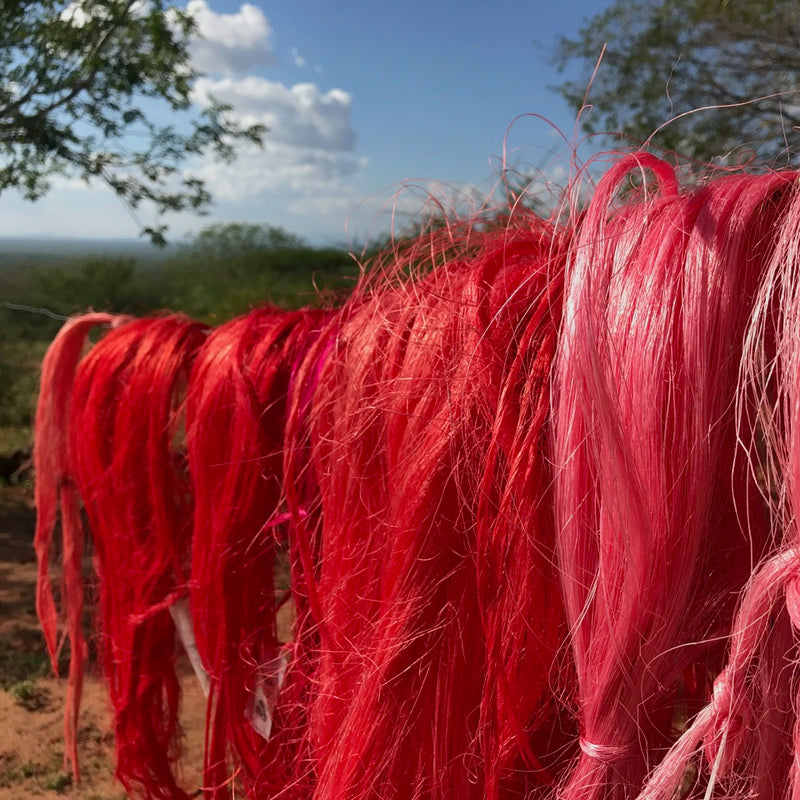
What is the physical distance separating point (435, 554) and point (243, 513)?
323 mm

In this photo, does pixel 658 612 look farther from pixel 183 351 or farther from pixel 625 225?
pixel 183 351

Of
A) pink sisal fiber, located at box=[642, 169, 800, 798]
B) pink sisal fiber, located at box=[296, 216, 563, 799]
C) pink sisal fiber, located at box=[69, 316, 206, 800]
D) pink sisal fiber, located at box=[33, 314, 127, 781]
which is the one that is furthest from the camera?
pink sisal fiber, located at box=[33, 314, 127, 781]

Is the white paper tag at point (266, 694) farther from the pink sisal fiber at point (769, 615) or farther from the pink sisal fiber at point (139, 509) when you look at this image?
the pink sisal fiber at point (769, 615)

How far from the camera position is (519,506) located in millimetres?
539

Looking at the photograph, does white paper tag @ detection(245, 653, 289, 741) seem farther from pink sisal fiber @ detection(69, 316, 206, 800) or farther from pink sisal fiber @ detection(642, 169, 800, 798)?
pink sisal fiber @ detection(642, 169, 800, 798)

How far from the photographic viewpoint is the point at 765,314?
44cm

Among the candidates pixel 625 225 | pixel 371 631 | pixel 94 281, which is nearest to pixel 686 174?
pixel 625 225

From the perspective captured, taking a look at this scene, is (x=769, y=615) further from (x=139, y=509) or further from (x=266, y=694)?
(x=139, y=509)

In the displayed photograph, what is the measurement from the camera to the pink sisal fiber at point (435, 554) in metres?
0.56

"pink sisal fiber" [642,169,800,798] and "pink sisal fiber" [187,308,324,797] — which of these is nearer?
"pink sisal fiber" [642,169,800,798]

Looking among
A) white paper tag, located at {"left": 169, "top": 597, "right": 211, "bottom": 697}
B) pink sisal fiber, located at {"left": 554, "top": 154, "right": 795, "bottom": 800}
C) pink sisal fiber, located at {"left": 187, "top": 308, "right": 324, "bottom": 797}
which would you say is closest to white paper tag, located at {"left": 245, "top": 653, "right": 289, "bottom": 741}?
pink sisal fiber, located at {"left": 187, "top": 308, "right": 324, "bottom": 797}

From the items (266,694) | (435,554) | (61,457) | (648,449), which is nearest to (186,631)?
(266,694)

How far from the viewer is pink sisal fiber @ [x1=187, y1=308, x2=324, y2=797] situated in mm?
811

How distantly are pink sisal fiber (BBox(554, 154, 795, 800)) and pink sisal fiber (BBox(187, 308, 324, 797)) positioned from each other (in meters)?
0.40
